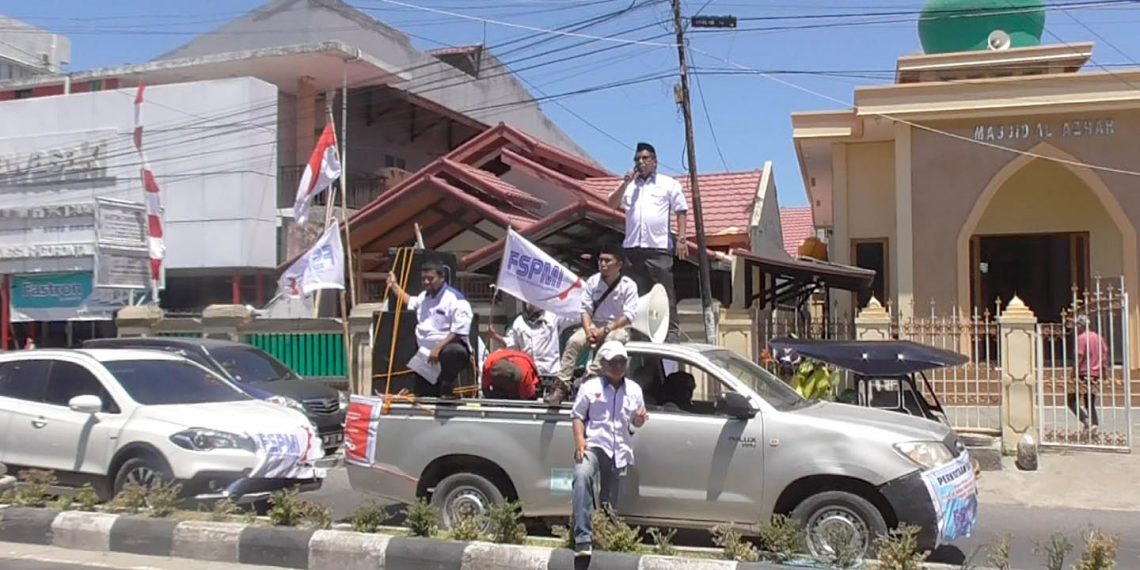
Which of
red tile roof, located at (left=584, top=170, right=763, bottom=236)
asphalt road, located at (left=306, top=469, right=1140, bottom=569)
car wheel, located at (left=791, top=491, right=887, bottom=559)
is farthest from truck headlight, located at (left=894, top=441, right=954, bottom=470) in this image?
red tile roof, located at (left=584, top=170, right=763, bottom=236)

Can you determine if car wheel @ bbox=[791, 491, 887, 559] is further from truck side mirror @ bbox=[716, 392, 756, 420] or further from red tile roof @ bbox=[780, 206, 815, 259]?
red tile roof @ bbox=[780, 206, 815, 259]

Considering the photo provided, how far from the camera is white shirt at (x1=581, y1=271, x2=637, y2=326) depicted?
8391mm

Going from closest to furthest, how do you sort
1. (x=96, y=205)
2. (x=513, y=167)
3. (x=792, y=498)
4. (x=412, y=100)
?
(x=792, y=498), (x=513, y=167), (x=96, y=205), (x=412, y=100)

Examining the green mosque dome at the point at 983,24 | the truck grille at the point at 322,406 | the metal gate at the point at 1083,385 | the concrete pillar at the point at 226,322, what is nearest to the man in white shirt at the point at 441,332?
the truck grille at the point at 322,406

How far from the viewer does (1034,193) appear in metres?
18.5

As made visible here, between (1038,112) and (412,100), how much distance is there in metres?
15.8

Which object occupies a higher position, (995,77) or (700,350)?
(995,77)

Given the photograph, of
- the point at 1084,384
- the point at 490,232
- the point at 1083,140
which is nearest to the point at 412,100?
the point at 490,232

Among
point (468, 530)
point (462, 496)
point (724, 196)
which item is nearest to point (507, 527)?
point (468, 530)

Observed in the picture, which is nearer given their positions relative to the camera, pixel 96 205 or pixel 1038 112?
pixel 1038 112

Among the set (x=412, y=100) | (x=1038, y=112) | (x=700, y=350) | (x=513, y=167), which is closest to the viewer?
(x=700, y=350)

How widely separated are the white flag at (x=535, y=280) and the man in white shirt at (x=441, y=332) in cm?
143

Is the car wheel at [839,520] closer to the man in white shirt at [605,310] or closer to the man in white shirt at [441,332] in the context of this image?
the man in white shirt at [605,310]

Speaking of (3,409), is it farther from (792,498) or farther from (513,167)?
(513,167)
